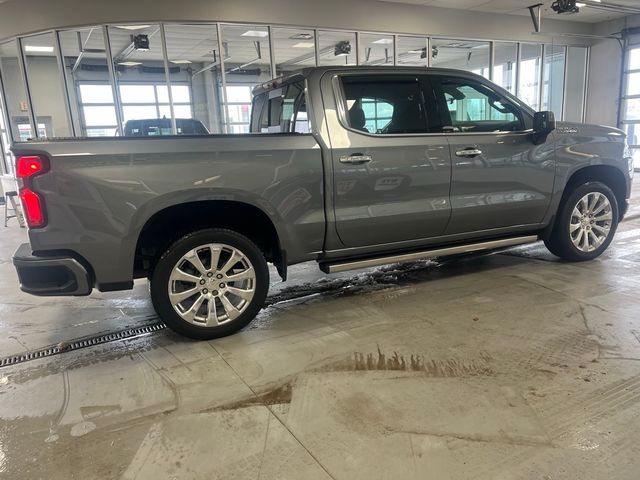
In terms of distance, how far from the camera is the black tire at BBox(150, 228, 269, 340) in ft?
10.0

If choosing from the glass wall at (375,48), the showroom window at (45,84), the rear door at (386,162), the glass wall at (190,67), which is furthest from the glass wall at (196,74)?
the rear door at (386,162)

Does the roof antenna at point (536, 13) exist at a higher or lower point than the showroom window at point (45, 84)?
higher

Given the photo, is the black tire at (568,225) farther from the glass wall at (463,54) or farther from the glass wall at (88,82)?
the glass wall at (88,82)

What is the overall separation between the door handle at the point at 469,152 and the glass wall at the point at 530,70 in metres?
10.4

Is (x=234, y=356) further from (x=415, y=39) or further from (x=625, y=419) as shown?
(x=415, y=39)

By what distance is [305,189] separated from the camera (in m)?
3.29

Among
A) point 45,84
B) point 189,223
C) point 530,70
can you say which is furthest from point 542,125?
point 530,70

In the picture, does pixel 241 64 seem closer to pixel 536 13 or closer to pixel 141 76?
pixel 141 76

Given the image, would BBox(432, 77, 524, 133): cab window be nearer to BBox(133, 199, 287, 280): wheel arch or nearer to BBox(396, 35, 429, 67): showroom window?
BBox(133, 199, 287, 280): wheel arch

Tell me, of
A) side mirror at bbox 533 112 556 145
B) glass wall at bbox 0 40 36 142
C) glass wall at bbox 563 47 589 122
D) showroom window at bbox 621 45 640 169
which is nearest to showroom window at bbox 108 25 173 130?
glass wall at bbox 0 40 36 142

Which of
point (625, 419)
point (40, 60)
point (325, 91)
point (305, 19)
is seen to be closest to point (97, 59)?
point (40, 60)

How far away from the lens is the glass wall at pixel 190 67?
934 centimetres

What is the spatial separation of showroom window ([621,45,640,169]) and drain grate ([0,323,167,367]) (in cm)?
1453

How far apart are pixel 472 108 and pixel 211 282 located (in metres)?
2.64
